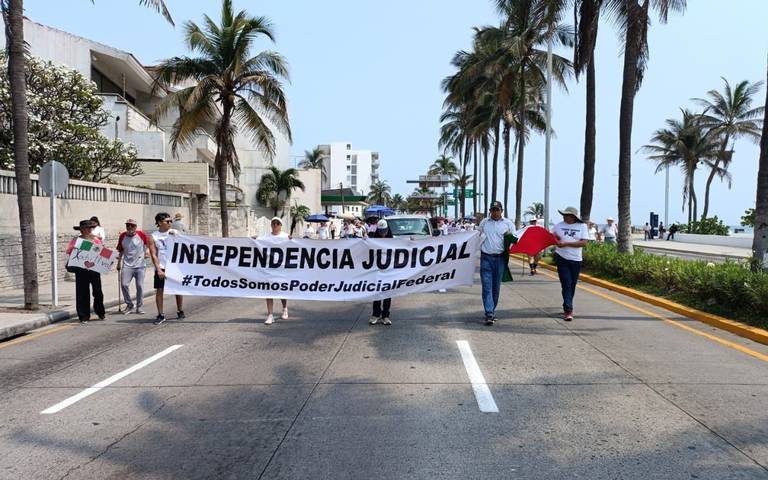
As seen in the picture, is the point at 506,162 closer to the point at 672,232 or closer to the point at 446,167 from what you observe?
the point at 672,232

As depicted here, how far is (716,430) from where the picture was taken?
4.93 meters

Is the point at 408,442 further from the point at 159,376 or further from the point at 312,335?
the point at 312,335

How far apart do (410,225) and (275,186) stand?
37207 mm

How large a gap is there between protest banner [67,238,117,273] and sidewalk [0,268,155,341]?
111cm

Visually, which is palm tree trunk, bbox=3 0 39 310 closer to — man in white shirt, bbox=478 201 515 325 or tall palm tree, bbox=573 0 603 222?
man in white shirt, bbox=478 201 515 325

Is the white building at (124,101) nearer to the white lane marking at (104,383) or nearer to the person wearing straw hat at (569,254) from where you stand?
the person wearing straw hat at (569,254)

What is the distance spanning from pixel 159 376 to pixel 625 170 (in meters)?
14.3

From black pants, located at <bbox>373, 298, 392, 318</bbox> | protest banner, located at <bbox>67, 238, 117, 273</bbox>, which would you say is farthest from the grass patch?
protest banner, located at <bbox>67, 238, 117, 273</bbox>

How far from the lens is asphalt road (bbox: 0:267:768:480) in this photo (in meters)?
4.32

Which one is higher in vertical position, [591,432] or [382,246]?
[382,246]

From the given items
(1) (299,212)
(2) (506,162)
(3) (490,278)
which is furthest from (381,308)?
(1) (299,212)

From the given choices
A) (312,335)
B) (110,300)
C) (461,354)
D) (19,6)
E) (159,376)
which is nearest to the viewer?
(159,376)

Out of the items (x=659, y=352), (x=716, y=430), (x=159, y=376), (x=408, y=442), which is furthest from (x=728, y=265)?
(x=159, y=376)

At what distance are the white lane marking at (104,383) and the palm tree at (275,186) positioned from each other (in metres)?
48.6
